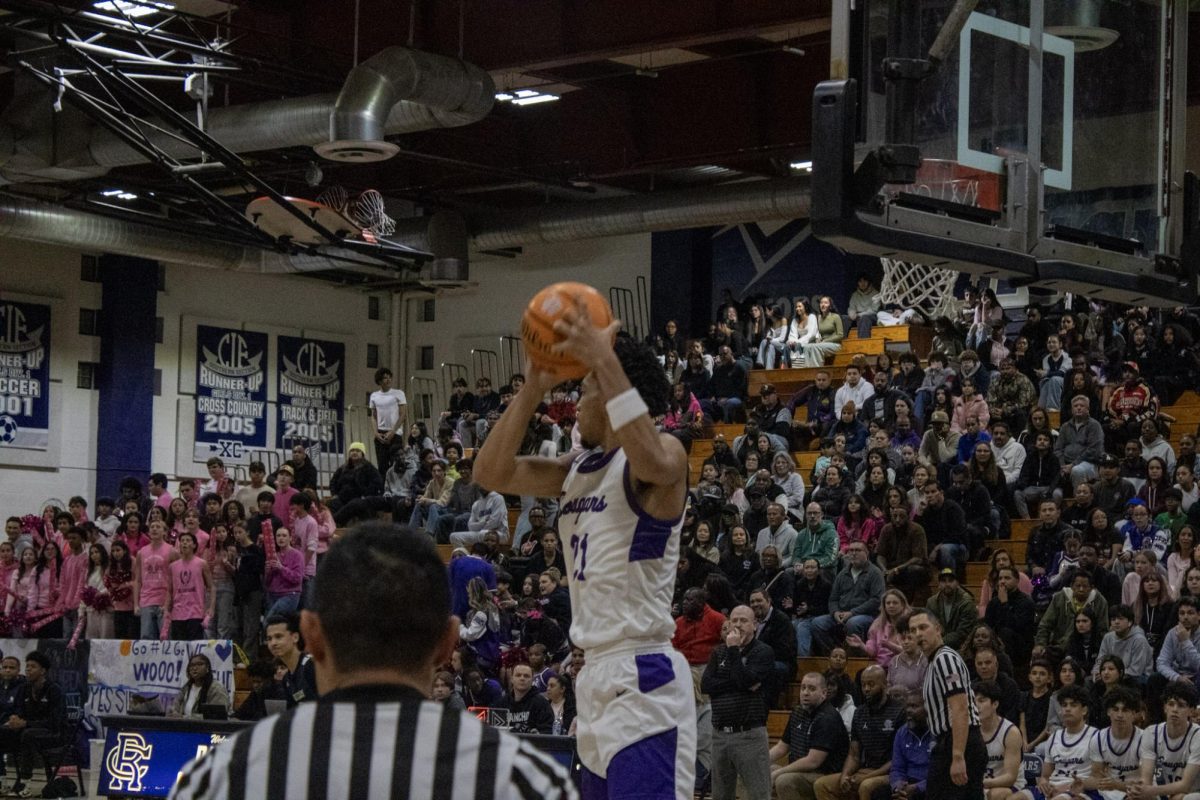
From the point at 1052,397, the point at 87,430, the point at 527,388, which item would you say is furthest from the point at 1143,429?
the point at 87,430

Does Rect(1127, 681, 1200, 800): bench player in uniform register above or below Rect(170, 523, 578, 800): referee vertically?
below

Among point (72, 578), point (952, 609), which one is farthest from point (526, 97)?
point (952, 609)

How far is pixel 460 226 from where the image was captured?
24547 mm

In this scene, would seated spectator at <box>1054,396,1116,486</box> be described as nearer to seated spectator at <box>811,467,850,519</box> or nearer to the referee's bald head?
seated spectator at <box>811,467,850,519</box>

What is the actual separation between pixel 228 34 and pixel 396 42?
2032mm

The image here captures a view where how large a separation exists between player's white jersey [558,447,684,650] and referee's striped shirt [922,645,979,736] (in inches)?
214

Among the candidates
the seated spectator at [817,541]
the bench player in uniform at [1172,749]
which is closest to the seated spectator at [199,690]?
the seated spectator at [817,541]

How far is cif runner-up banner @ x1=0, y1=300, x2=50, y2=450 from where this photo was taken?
2619 centimetres

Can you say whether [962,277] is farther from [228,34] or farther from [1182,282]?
[1182,282]

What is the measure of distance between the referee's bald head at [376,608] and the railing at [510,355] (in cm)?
2611

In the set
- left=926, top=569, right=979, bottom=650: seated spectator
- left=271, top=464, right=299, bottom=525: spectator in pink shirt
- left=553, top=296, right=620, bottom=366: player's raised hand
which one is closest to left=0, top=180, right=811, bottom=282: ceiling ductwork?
left=271, top=464, right=299, bottom=525: spectator in pink shirt

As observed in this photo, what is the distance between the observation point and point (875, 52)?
642 cm

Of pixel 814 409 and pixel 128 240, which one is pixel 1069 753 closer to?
pixel 814 409

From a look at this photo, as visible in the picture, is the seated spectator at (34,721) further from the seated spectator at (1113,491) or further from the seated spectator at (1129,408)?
the seated spectator at (1129,408)
